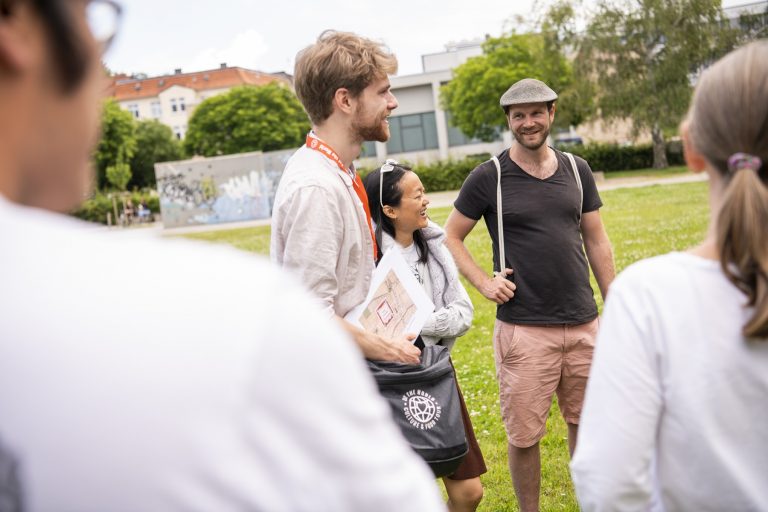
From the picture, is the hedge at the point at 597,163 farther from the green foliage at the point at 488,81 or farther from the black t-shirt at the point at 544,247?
the black t-shirt at the point at 544,247

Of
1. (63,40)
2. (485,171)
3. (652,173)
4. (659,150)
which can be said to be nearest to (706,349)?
(63,40)

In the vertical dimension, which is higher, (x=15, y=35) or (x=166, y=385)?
(x=15, y=35)

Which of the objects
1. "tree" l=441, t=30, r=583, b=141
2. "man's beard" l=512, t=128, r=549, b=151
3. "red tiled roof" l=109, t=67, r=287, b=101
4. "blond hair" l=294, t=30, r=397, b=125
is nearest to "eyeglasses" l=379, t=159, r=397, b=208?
"man's beard" l=512, t=128, r=549, b=151

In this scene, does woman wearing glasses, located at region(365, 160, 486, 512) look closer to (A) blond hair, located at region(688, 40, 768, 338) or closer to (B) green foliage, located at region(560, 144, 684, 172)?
(A) blond hair, located at region(688, 40, 768, 338)

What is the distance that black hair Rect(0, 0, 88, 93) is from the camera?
2.86 ft

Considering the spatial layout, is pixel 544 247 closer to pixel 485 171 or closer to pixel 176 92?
pixel 485 171

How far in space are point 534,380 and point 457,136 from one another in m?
72.7

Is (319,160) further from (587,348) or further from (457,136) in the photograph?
(457,136)

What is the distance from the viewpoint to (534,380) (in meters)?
4.61

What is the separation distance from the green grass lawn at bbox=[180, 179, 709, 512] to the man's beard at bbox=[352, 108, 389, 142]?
2.62 metres

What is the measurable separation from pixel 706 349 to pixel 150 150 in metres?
82.6

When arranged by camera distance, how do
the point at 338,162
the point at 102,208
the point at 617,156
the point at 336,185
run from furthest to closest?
1. the point at 102,208
2. the point at 617,156
3. the point at 338,162
4. the point at 336,185

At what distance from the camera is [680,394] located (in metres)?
1.78

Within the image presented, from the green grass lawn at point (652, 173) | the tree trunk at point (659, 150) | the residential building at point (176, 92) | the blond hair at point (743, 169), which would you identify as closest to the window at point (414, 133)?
the green grass lawn at point (652, 173)
